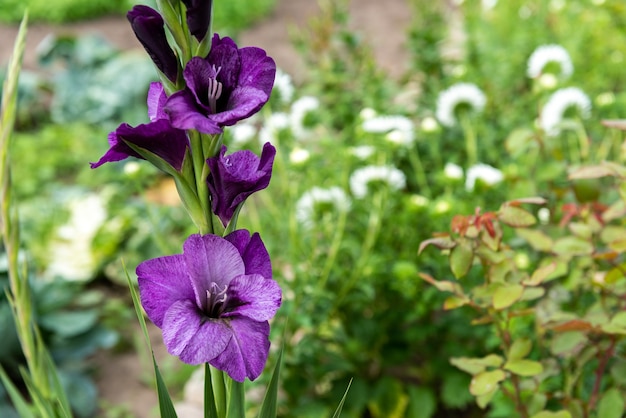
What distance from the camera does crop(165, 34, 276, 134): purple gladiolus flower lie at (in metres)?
0.64

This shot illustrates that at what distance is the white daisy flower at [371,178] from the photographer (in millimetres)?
1852

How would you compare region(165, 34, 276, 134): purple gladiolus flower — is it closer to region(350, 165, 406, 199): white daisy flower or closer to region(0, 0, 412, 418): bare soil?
region(350, 165, 406, 199): white daisy flower

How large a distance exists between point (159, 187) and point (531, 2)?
90.4 inches

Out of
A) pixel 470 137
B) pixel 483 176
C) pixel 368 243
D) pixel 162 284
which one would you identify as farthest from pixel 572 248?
pixel 470 137

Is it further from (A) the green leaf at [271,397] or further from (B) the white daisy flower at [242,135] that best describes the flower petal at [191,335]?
(B) the white daisy flower at [242,135]

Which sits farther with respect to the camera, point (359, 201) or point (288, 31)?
point (288, 31)

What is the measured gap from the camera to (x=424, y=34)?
2.84 metres

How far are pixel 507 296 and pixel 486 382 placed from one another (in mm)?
137

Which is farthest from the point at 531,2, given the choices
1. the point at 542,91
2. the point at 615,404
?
the point at 615,404

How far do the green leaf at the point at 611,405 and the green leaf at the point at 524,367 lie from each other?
0.39 feet

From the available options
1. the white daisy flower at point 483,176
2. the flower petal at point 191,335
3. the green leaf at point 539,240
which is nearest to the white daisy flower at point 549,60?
Result: the white daisy flower at point 483,176

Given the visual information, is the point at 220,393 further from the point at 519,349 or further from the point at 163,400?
the point at 519,349

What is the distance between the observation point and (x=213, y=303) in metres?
0.72

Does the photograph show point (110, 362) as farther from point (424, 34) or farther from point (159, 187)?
point (424, 34)
